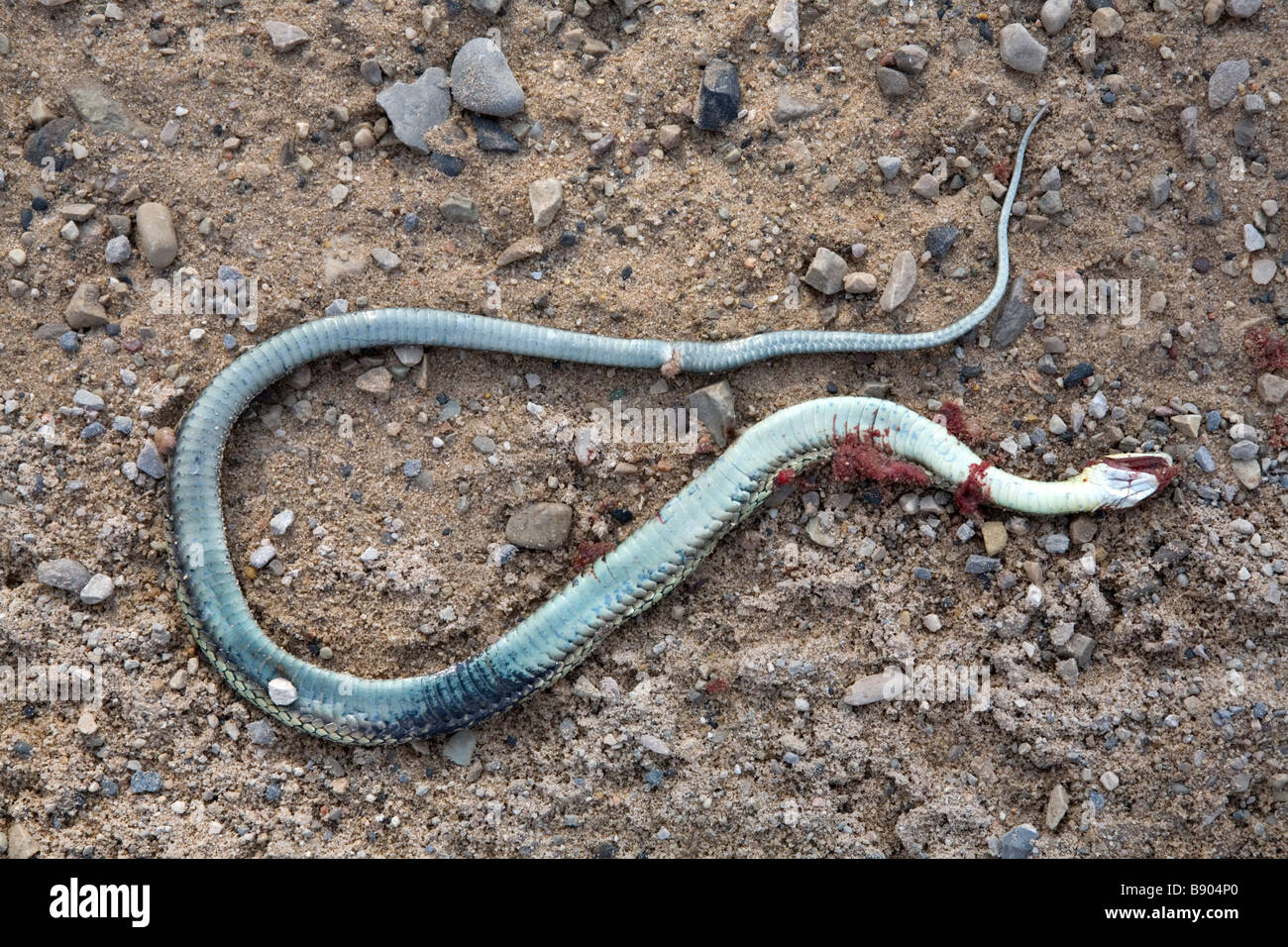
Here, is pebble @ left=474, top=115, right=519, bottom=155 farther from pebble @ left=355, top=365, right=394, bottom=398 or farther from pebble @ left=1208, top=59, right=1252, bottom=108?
pebble @ left=1208, top=59, right=1252, bottom=108

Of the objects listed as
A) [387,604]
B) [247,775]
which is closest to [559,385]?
[387,604]

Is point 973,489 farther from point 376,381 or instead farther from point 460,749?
point 376,381

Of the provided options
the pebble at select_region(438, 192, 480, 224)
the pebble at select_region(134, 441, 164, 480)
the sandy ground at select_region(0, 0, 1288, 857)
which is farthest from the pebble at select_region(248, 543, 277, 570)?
the pebble at select_region(438, 192, 480, 224)

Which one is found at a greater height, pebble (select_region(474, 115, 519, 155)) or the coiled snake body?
pebble (select_region(474, 115, 519, 155))

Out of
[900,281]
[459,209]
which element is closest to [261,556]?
[459,209]

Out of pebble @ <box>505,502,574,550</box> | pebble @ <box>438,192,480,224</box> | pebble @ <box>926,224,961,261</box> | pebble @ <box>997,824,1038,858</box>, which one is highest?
pebble @ <box>438,192,480,224</box>

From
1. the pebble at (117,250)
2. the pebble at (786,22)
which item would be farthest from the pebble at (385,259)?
the pebble at (786,22)
